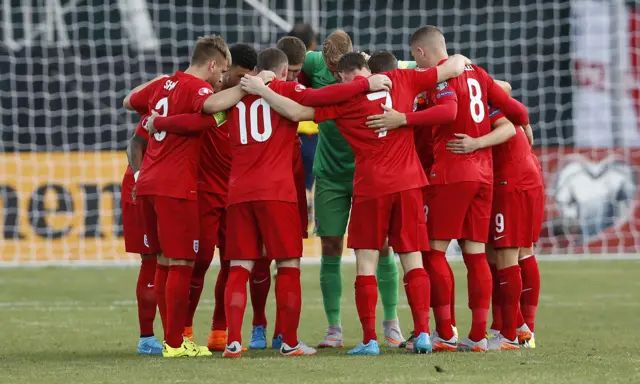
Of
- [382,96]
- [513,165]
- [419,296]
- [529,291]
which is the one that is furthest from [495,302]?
[382,96]

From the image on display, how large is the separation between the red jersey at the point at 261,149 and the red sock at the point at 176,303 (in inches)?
20.4

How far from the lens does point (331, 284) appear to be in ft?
24.4

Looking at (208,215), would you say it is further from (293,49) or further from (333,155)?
(293,49)

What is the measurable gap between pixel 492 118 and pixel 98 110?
979 centimetres

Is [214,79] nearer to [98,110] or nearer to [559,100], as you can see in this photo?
[98,110]

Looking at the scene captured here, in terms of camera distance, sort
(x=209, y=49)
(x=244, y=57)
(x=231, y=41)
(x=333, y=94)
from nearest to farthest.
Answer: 1. (x=333, y=94)
2. (x=209, y=49)
3. (x=244, y=57)
4. (x=231, y=41)

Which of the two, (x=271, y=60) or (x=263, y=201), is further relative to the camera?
(x=271, y=60)

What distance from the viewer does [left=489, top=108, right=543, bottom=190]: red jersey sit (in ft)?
22.9

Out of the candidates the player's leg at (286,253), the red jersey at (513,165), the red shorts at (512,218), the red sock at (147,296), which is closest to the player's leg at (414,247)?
the player's leg at (286,253)

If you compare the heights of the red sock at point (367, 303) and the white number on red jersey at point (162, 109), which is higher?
the white number on red jersey at point (162, 109)

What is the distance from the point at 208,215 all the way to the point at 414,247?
4.48 ft

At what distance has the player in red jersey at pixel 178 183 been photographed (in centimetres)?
653

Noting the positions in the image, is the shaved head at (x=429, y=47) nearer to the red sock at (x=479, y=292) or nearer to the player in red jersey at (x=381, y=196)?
the player in red jersey at (x=381, y=196)

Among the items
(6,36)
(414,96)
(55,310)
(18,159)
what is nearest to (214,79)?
(414,96)
